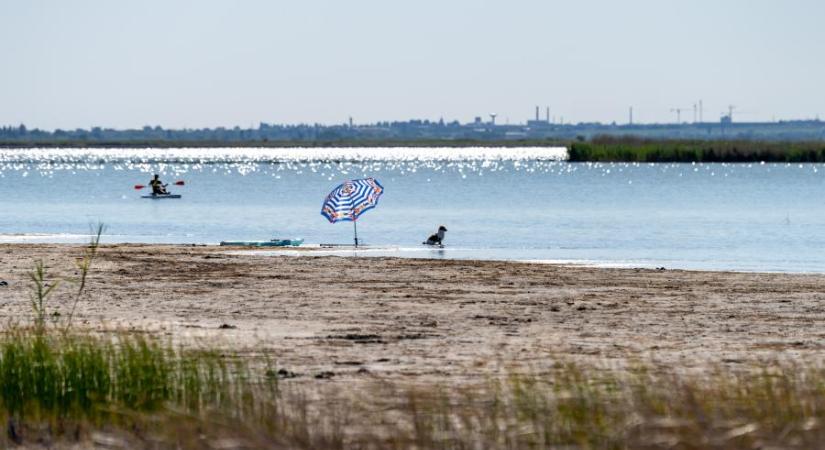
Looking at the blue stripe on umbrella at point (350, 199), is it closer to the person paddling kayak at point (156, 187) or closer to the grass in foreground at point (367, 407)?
the grass in foreground at point (367, 407)

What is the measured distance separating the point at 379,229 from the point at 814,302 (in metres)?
26.9

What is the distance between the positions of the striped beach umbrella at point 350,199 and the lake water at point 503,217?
1.13 meters

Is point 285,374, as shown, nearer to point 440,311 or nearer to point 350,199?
point 440,311

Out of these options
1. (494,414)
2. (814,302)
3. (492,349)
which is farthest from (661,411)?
(814,302)

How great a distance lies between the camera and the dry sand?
49.3 ft

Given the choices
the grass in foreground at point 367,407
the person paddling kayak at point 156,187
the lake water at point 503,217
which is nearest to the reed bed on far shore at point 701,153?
the lake water at point 503,217

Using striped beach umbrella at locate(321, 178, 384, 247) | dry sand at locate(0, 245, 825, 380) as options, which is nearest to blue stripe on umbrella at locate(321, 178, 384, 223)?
striped beach umbrella at locate(321, 178, 384, 247)

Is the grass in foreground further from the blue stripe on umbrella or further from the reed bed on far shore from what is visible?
the reed bed on far shore

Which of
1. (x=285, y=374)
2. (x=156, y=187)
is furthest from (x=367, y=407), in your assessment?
(x=156, y=187)

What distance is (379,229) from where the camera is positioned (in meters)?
46.8

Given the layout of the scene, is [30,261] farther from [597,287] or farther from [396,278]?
[597,287]

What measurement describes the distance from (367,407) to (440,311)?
7504 millimetres

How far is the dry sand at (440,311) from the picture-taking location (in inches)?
591

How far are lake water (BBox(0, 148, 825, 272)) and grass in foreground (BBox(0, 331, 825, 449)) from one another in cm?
1904
